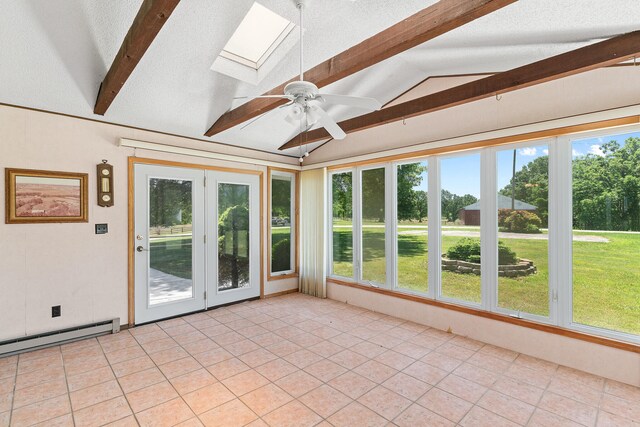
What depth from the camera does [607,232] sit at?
2709 millimetres

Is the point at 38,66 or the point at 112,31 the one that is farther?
the point at 38,66

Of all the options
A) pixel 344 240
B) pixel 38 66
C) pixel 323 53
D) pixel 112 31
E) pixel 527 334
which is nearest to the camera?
pixel 112 31

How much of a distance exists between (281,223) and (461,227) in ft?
9.41

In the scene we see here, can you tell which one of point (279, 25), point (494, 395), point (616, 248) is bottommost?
point (494, 395)

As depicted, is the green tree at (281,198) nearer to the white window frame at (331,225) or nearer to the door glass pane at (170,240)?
the white window frame at (331,225)

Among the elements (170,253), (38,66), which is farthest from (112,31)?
(170,253)

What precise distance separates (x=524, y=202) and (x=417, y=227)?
3.99 ft

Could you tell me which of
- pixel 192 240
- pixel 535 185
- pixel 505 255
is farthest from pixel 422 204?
pixel 192 240

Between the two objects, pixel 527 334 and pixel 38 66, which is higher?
pixel 38 66

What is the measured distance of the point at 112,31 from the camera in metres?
2.31

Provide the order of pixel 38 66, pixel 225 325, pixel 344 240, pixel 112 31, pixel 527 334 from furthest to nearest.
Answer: pixel 344 240 < pixel 225 325 < pixel 527 334 < pixel 38 66 < pixel 112 31

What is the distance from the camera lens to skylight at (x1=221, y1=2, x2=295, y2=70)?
2.59 metres

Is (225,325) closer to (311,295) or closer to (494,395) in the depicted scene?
(311,295)

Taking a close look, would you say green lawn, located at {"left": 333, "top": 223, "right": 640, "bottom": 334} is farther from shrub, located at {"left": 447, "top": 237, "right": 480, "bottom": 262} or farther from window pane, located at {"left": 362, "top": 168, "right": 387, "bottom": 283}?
window pane, located at {"left": 362, "top": 168, "right": 387, "bottom": 283}
